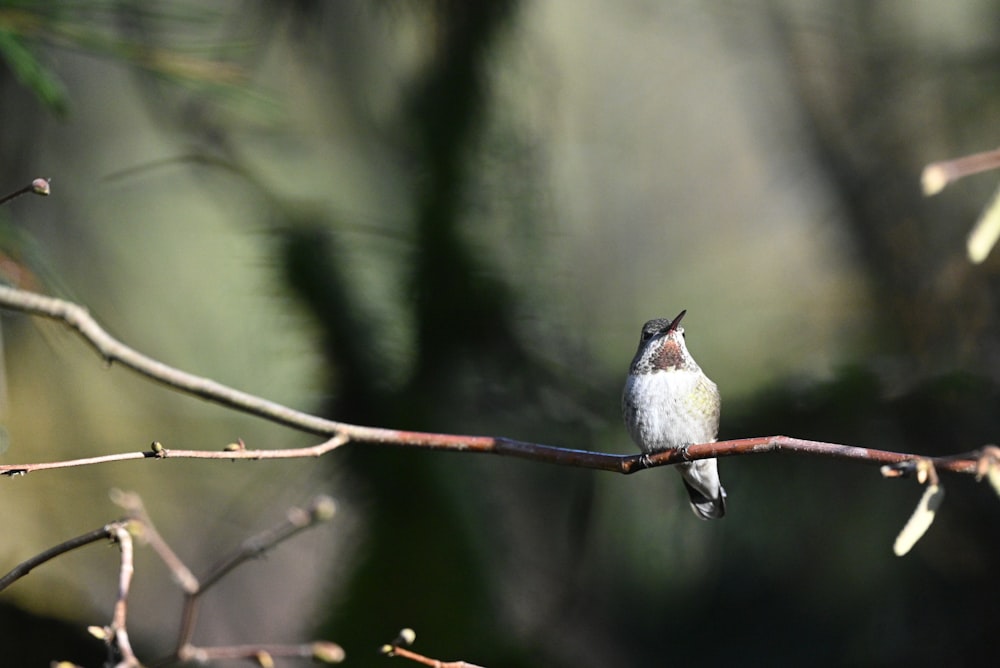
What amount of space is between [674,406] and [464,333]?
0.46 metres

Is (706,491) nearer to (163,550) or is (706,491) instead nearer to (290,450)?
(290,450)

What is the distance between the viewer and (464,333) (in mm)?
2053

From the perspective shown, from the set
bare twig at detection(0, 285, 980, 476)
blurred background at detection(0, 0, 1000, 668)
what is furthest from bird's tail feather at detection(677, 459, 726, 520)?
bare twig at detection(0, 285, 980, 476)

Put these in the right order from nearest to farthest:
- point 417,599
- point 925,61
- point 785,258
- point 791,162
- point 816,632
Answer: point 417,599 < point 816,632 < point 925,61 < point 791,162 < point 785,258

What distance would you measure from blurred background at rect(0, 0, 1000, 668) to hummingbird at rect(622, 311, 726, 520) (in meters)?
0.14

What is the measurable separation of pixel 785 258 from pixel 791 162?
499mm

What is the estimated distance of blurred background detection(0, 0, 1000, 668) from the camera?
2.01 m

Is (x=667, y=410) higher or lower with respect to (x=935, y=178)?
higher

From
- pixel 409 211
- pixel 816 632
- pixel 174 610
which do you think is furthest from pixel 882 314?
pixel 174 610

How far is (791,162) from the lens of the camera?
3.04m

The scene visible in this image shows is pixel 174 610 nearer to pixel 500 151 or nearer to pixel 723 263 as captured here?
pixel 500 151

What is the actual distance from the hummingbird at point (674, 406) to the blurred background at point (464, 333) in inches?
5.5

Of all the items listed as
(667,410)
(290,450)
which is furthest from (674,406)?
(290,450)

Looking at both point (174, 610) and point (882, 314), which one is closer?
point (882, 314)
